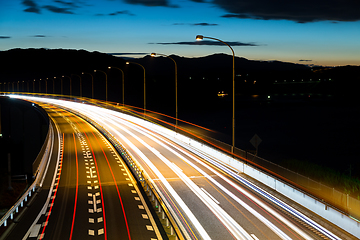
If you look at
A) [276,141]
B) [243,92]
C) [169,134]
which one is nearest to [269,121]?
[276,141]

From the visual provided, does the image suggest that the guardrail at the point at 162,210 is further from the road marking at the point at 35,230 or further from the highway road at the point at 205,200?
the road marking at the point at 35,230

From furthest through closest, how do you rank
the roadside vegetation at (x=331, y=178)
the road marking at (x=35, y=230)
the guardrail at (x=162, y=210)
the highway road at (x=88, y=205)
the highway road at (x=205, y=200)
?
the roadside vegetation at (x=331, y=178) → the highway road at (x=88, y=205) → the road marking at (x=35, y=230) → the highway road at (x=205, y=200) → the guardrail at (x=162, y=210)

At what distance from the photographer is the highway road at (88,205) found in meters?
15.9

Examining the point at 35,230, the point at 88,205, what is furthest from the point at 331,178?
the point at 35,230

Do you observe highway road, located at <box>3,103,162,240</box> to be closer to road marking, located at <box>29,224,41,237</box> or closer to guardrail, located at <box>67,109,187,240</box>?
road marking, located at <box>29,224,41,237</box>

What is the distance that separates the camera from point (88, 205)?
65.5 feet

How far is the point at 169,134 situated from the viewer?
45.9 m

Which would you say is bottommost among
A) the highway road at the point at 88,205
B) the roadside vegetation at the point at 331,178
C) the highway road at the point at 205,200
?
the roadside vegetation at the point at 331,178

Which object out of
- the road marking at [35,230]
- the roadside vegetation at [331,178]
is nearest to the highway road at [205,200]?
the road marking at [35,230]

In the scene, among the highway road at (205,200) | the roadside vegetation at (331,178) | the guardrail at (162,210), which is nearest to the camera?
→ the guardrail at (162,210)

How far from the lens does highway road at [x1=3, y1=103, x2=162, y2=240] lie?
15.9m

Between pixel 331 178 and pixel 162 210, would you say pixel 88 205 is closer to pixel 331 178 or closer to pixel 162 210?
pixel 162 210

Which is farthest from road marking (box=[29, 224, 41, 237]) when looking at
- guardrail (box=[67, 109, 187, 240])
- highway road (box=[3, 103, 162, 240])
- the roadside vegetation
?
the roadside vegetation

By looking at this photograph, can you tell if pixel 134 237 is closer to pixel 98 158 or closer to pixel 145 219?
pixel 145 219
